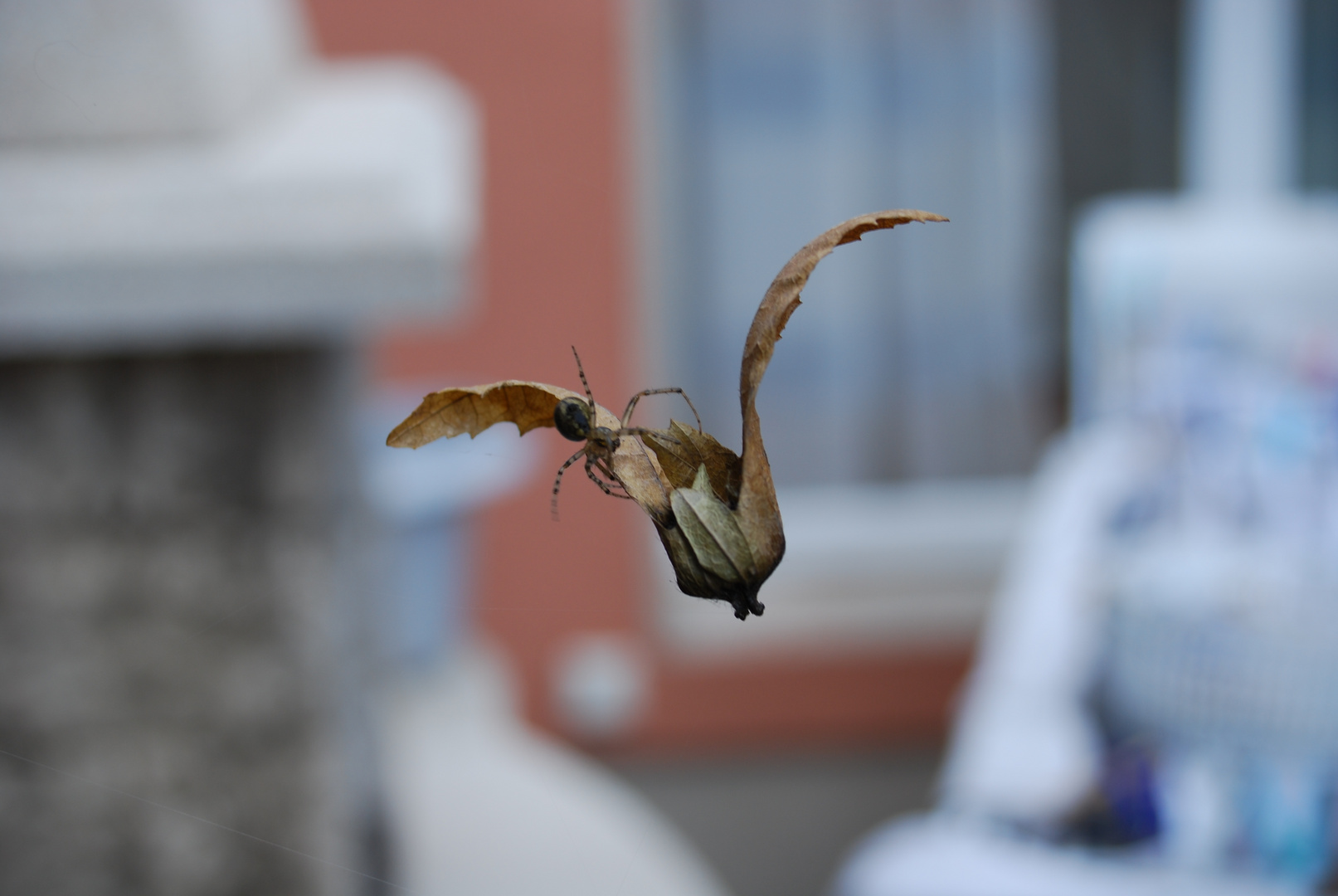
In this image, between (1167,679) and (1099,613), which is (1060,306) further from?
(1167,679)

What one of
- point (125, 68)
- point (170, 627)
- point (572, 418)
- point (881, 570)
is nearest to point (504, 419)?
point (572, 418)

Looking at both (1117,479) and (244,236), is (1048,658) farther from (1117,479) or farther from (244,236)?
(244,236)

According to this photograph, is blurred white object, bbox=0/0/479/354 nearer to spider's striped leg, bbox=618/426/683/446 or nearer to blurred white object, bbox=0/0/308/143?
blurred white object, bbox=0/0/308/143

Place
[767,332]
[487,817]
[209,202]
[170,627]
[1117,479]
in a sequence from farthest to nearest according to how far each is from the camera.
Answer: [1117,479] → [487,817] → [170,627] → [209,202] → [767,332]

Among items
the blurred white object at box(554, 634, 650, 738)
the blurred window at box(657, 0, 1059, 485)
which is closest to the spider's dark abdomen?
the blurred window at box(657, 0, 1059, 485)

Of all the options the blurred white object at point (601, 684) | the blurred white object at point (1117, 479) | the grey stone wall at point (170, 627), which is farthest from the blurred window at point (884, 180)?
the grey stone wall at point (170, 627)

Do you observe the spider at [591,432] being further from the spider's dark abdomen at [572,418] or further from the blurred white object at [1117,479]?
the blurred white object at [1117,479]

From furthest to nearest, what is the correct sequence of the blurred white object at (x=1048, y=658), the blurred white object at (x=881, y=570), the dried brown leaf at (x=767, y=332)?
the blurred white object at (x=881, y=570)
the blurred white object at (x=1048, y=658)
the dried brown leaf at (x=767, y=332)

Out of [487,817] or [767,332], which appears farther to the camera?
[487,817]
